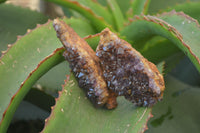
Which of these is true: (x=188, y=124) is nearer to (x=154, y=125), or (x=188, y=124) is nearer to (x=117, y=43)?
(x=154, y=125)

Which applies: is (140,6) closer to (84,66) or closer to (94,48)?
(94,48)

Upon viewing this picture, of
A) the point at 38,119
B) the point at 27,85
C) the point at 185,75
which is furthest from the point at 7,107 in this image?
the point at 185,75

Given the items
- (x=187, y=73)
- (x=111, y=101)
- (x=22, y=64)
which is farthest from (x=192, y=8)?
(x=22, y=64)

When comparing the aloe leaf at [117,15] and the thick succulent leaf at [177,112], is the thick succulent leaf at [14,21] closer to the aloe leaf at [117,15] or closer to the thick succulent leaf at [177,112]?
the aloe leaf at [117,15]

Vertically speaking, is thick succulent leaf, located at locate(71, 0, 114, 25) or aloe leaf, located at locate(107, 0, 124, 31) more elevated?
thick succulent leaf, located at locate(71, 0, 114, 25)

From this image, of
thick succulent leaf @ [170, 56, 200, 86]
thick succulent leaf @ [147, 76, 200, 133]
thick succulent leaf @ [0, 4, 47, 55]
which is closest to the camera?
thick succulent leaf @ [147, 76, 200, 133]

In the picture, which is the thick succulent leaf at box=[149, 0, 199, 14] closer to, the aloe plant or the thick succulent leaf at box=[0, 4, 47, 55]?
the aloe plant

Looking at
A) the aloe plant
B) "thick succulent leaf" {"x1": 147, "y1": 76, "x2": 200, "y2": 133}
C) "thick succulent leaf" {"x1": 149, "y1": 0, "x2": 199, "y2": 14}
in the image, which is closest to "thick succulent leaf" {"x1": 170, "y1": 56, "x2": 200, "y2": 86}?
the aloe plant

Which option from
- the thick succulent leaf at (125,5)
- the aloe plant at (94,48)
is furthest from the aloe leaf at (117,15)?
the thick succulent leaf at (125,5)
